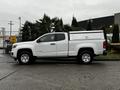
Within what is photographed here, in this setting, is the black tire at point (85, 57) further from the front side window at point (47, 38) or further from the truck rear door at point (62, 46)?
the front side window at point (47, 38)

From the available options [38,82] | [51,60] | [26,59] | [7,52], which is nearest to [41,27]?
[7,52]

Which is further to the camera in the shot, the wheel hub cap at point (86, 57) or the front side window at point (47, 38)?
the front side window at point (47, 38)

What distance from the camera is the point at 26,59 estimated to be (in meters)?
13.6

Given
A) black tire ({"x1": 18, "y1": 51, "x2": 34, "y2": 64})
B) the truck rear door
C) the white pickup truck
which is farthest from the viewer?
black tire ({"x1": 18, "y1": 51, "x2": 34, "y2": 64})

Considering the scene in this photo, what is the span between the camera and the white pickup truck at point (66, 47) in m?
13.2

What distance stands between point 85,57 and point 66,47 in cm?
133

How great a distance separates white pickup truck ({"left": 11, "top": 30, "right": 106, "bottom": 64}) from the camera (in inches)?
522

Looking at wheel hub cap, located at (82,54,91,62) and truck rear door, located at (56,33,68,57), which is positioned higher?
truck rear door, located at (56,33,68,57)

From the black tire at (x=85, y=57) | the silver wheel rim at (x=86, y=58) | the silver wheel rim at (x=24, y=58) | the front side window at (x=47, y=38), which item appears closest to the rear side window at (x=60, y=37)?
the front side window at (x=47, y=38)

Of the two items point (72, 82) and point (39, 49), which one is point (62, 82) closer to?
point (72, 82)

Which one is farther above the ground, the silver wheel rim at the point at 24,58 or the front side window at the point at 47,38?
the front side window at the point at 47,38

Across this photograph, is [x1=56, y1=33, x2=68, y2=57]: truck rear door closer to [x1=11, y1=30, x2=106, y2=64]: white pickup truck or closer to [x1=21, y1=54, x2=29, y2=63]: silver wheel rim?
[x1=11, y1=30, x2=106, y2=64]: white pickup truck

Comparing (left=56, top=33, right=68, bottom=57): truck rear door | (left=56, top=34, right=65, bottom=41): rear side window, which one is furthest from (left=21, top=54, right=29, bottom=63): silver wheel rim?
(left=56, top=34, right=65, bottom=41): rear side window

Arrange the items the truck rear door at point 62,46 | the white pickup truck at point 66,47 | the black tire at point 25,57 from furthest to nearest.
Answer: the black tire at point 25,57 < the truck rear door at point 62,46 < the white pickup truck at point 66,47
